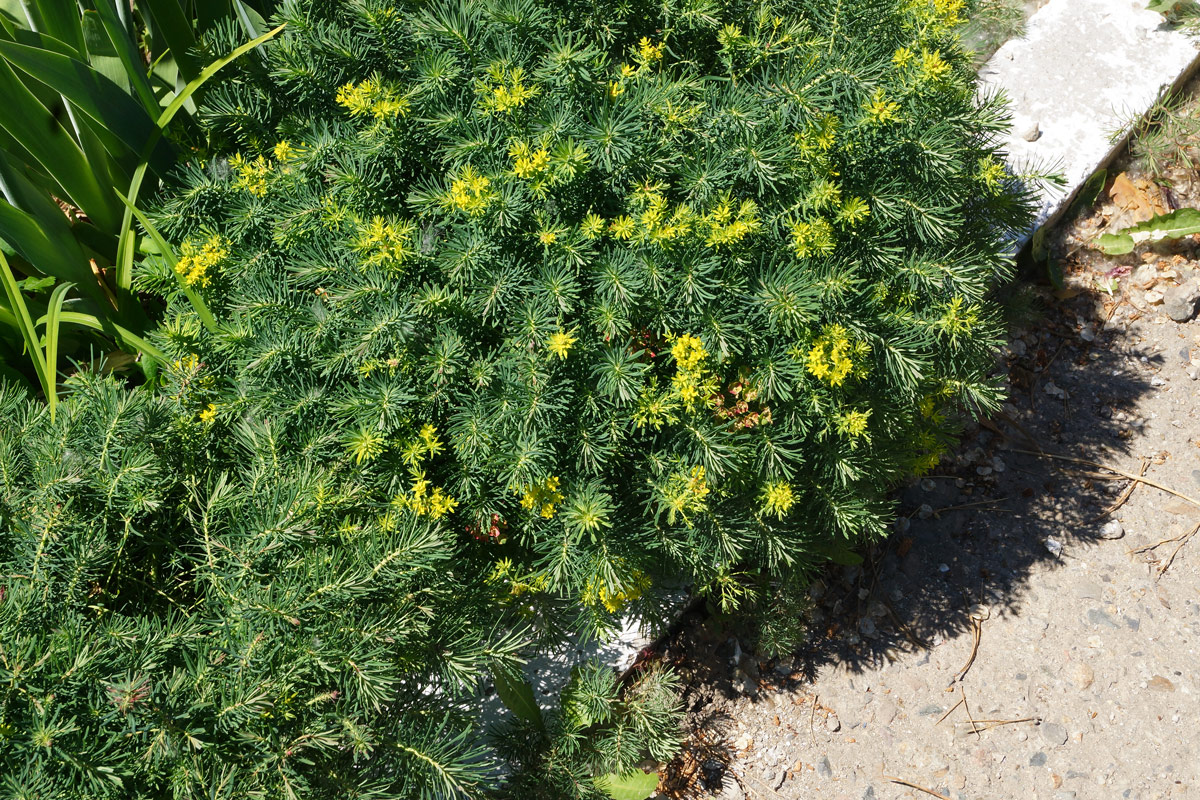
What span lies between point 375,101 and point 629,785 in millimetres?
1772

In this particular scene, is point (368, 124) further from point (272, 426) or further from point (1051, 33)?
point (1051, 33)

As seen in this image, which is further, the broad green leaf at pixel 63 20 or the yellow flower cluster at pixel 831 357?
the broad green leaf at pixel 63 20

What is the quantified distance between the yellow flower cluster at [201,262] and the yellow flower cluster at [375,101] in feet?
1.43

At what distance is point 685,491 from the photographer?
1730 millimetres

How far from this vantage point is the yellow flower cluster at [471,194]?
5.53ft

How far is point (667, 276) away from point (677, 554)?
65 cm

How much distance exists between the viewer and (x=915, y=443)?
2.15 metres

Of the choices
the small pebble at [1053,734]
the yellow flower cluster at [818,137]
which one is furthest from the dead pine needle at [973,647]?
the yellow flower cluster at [818,137]

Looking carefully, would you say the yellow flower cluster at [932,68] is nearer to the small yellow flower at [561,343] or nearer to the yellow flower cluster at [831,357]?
the yellow flower cluster at [831,357]

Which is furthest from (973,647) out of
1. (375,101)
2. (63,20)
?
(63,20)

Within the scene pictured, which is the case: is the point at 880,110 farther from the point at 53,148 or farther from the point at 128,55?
the point at 53,148

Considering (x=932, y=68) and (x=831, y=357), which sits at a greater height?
(x=932, y=68)

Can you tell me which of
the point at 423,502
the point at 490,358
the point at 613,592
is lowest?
the point at 613,592

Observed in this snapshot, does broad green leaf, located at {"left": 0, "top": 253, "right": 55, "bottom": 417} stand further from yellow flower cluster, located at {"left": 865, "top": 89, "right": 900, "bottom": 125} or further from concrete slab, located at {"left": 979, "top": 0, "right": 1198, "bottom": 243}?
concrete slab, located at {"left": 979, "top": 0, "right": 1198, "bottom": 243}
